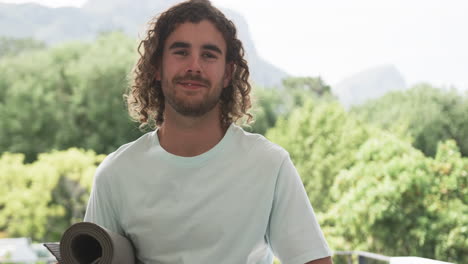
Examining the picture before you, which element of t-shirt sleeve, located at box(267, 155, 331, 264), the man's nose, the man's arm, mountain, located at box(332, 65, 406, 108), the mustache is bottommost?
mountain, located at box(332, 65, 406, 108)

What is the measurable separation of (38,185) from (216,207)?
1508 cm

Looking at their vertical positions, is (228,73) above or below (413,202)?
above

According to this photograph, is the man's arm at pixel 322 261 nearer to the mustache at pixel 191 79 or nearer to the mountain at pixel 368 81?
the mustache at pixel 191 79

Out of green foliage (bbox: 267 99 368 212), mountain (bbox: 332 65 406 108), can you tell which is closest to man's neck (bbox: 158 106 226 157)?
green foliage (bbox: 267 99 368 212)

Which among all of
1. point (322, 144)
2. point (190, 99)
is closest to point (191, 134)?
point (190, 99)

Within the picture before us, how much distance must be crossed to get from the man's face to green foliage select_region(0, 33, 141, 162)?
16.8 metres

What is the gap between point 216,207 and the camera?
1.08 metres

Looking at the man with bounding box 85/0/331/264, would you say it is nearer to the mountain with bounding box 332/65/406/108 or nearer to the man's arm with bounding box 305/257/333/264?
the man's arm with bounding box 305/257/333/264

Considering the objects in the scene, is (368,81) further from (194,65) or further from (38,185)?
(194,65)

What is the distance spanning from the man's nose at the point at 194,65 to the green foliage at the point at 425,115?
697 inches

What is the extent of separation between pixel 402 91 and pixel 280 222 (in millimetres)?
21704

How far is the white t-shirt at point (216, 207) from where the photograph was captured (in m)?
1.06

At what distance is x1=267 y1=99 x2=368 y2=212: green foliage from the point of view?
16.0 metres

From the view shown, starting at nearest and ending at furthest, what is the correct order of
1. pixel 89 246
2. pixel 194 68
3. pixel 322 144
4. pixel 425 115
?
pixel 89 246 → pixel 194 68 → pixel 322 144 → pixel 425 115
